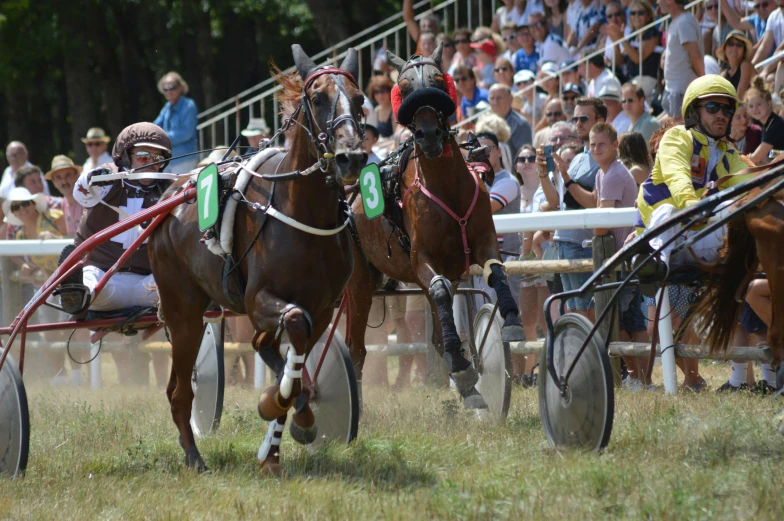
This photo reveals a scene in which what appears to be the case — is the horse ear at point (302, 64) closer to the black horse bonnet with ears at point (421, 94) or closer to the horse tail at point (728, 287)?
the black horse bonnet with ears at point (421, 94)

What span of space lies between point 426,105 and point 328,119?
58.8 inches

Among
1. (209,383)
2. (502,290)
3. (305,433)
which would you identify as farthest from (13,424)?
(502,290)

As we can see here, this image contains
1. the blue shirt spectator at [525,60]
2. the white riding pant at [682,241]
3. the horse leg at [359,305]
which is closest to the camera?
the white riding pant at [682,241]

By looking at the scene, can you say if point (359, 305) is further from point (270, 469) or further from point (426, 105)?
point (270, 469)

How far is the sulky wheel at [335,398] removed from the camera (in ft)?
20.7

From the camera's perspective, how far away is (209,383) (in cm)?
771

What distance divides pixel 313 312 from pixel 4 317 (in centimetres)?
683

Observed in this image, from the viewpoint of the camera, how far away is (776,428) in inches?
214

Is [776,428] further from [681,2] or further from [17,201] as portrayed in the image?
[17,201]

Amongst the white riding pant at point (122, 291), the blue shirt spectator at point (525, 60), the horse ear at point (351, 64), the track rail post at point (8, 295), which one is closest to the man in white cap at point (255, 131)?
the track rail post at point (8, 295)

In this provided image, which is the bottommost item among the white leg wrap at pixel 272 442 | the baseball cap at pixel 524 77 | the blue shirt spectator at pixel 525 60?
the white leg wrap at pixel 272 442

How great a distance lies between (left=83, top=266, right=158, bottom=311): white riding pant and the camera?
24.1ft

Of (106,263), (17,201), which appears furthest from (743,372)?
(17,201)

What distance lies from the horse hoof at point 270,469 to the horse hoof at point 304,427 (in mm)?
214
